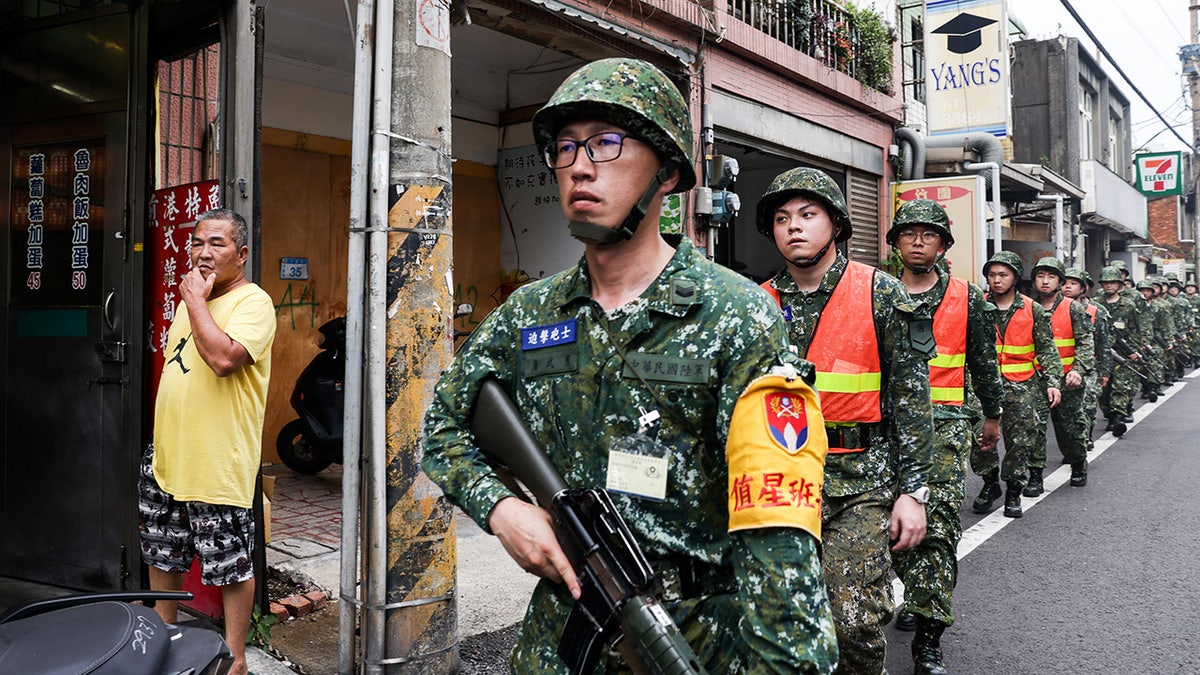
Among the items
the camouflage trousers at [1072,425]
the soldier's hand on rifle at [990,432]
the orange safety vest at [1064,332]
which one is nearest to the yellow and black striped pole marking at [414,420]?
the soldier's hand on rifle at [990,432]

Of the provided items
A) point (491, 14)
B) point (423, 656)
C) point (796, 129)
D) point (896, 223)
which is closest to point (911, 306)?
point (896, 223)

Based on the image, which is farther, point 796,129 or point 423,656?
point 796,129

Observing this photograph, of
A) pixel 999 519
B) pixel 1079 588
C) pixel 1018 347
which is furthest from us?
pixel 1018 347

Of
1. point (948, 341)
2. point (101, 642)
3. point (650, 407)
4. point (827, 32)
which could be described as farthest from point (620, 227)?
point (827, 32)

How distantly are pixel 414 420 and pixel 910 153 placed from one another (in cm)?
1130

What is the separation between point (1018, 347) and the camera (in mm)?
7266

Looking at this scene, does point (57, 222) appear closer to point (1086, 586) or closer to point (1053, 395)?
point (1086, 586)

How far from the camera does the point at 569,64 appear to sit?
8852 millimetres

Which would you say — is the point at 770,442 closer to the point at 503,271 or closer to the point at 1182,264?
the point at 503,271

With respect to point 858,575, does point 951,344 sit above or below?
above

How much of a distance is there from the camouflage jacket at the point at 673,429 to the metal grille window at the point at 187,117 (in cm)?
308

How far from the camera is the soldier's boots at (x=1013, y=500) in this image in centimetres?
669

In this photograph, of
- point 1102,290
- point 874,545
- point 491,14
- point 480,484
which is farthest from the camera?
point 1102,290

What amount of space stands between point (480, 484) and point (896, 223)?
11.4 ft
